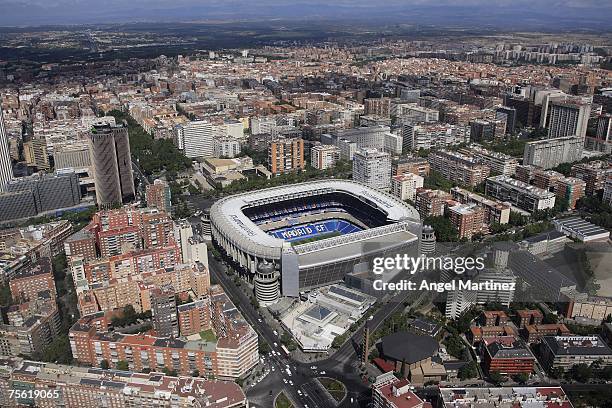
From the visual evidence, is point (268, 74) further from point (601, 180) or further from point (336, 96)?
point (601, 180)

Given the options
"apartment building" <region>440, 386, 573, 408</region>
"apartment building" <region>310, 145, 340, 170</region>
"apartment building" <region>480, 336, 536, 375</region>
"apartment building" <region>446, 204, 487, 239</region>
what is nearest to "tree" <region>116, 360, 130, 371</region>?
"apartment building" <region>440, 386, 573, 408</region>

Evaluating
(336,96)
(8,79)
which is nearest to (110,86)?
(8,79)

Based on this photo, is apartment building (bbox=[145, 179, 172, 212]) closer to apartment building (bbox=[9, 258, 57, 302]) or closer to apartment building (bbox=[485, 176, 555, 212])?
apartment building (bbox=[9, 258, 57, 302])

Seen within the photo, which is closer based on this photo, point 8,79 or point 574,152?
point 574,152

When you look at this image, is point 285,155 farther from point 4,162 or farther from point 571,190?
point 571,190

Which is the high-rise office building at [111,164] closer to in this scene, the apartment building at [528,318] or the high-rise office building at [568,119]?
the apartment building at [528,318]
